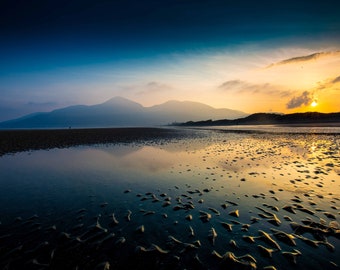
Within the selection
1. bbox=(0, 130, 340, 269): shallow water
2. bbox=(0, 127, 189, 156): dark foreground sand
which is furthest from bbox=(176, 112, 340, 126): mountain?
bbox=(0, 130, 340, 269): shallow water

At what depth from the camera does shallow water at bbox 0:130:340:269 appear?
16.3 feet

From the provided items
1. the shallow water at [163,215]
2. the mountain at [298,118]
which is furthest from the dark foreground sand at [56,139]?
the mountain at [298,118]

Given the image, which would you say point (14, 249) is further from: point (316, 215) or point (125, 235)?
point (316, 215)

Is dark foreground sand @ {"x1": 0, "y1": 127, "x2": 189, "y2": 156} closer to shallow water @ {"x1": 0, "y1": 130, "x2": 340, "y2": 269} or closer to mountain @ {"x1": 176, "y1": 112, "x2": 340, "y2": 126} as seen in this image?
shallow water @ {"x1": 0, "y1": 130, "x2": 340, "y2": 269}

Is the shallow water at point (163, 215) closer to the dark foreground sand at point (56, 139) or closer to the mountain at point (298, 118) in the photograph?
the dark foreground sand at point (56, 139)

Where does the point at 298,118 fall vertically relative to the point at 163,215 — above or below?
above

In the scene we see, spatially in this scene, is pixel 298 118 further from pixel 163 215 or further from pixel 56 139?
pixel 163 215

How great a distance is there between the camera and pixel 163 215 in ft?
25.0

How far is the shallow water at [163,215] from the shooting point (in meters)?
4.95

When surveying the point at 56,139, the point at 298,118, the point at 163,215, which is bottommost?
the point at 163,215

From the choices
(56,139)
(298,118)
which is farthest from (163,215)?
(298,118)

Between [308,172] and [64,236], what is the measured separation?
15771mm

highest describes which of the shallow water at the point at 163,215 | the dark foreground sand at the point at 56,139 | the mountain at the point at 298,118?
the mountain at the point at 298,118

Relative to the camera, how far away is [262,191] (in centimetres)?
998
